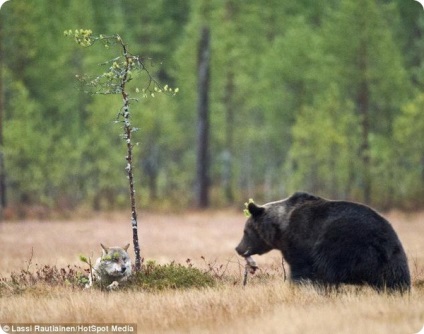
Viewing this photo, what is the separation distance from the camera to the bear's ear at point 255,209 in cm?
1164

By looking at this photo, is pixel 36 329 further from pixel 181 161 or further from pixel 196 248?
pixel 181 161

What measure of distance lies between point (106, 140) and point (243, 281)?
24.5 m

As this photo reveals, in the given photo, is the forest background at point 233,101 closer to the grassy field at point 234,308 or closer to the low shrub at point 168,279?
the low shrub at point 168,279

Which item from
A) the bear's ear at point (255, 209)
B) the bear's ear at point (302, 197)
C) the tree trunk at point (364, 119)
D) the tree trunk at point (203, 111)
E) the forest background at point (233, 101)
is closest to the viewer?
the bear's ear at point (302, 197)

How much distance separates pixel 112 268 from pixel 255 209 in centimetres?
235

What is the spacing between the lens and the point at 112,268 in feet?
36.4

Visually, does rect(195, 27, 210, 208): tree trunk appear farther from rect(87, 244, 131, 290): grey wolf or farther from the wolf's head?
the wolf's head

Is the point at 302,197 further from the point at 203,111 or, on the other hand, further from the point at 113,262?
the point at 203,111

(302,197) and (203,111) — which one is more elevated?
(203,111)

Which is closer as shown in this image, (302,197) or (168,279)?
(302,197)

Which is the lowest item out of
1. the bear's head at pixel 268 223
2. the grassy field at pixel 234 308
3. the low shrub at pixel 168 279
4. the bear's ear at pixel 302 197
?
the low shrub at pixel 168 279

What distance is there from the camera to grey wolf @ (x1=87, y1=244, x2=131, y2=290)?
36.5ft

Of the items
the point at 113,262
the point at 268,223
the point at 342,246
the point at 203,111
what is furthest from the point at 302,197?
the point at 203,111

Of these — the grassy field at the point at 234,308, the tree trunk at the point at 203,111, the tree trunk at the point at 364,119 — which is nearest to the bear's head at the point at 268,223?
the grassy field at the point at 234,308
